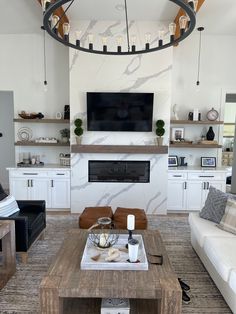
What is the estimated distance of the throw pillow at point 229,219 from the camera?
10.0 ft

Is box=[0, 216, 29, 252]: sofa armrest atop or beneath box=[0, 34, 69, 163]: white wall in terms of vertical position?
beneath

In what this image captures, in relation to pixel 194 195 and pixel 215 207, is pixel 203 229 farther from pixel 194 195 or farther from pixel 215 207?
pixel 194 195

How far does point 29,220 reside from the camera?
3436 mm

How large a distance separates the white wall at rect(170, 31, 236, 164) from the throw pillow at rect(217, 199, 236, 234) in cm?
262

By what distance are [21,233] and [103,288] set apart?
153 cm

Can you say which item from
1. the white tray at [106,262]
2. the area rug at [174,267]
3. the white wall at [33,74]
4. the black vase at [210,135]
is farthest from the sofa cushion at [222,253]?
the white wall at [33,74]

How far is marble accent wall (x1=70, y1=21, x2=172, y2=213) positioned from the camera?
15.9 feet

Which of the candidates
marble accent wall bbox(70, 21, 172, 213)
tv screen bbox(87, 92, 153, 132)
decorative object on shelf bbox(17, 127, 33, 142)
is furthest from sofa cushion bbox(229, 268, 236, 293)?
decorative object on shelf bbox(17, 127, 33, 142)

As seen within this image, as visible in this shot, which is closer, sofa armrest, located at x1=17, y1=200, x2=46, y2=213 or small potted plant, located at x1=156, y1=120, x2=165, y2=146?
sofa armrest, located at x1=17, y1=200, x2=46, y2=213

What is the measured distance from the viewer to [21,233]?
10.3 ft

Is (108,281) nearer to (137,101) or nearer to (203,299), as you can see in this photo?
(203,299)

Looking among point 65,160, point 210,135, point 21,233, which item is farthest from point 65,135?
point 210,135

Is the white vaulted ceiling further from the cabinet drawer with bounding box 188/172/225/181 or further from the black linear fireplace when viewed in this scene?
the cabinet drawer with bounding box 188/172/225/181

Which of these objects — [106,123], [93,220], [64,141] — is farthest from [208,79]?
[93,220]
